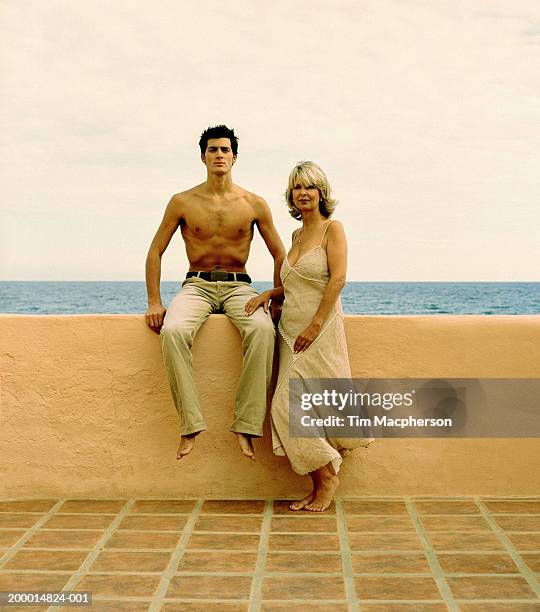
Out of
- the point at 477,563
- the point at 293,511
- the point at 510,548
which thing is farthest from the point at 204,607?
the point at 510,548

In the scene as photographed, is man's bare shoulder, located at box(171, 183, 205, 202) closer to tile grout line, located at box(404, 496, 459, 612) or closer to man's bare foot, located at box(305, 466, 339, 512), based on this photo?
man's bare foot, located at box(305, 466, 339, 512)

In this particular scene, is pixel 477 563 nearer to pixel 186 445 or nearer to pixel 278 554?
pixel 278 554

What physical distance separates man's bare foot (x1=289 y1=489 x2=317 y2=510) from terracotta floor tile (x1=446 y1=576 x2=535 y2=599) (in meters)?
1.01

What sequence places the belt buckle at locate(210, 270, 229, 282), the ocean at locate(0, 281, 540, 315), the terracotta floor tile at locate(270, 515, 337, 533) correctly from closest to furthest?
1. the terracotta floor tile at locate(270, 515, 337, 533)
2. the belt buckle at locate(210, 270, 229, 282)
3. the ocean at locate(0, 281, 540, 315)

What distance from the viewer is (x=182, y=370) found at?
161 inches

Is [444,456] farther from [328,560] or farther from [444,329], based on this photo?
[328,560]

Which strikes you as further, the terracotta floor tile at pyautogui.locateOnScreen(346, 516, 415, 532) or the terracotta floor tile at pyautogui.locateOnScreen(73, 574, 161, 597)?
the terracotta floor tile at pyautogui.locateOnScreen(346, 516, 415, 532)

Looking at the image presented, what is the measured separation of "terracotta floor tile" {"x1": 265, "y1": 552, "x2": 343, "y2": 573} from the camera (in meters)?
3.31

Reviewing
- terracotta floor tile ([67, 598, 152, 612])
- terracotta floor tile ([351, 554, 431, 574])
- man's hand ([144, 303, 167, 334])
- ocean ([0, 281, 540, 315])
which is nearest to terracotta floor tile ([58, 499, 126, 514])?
man's hand ([144, 303, 167, 334])

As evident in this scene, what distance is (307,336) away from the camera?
4.07 metres

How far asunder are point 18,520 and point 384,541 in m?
1.58

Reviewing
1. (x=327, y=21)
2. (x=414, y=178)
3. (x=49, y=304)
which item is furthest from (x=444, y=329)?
(x=49, y=304)

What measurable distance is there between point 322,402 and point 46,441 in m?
1.34

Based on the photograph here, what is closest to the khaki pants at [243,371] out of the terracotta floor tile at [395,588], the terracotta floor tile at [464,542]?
the terracotta floor tile at [464,542]
